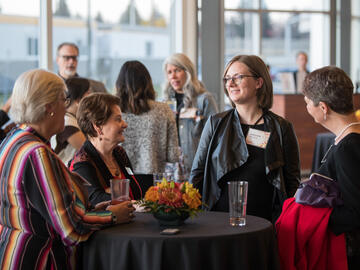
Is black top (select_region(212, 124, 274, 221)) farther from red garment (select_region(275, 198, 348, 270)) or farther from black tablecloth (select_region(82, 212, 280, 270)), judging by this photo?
black tablecloth (select_region(82, 212, 280, 270))

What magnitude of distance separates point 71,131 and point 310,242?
211 centimetres

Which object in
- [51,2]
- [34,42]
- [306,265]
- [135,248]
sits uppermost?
[51,2]

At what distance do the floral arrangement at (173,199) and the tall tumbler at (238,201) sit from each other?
0.52ft

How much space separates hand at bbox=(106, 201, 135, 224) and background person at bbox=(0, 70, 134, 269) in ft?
0.46

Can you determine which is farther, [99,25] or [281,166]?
[99,25]

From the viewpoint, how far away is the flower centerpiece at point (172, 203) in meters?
2.46

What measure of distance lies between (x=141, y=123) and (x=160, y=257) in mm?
2151

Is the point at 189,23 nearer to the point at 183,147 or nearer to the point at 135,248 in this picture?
the point at 183,147

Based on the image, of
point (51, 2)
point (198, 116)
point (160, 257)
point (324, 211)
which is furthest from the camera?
point (51, 2)

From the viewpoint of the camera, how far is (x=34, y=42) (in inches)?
319

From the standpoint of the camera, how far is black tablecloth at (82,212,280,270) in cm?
226

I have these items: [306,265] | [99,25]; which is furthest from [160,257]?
[99,25]

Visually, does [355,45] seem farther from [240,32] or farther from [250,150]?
[250,150]

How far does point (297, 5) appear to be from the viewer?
1128 centimetres
